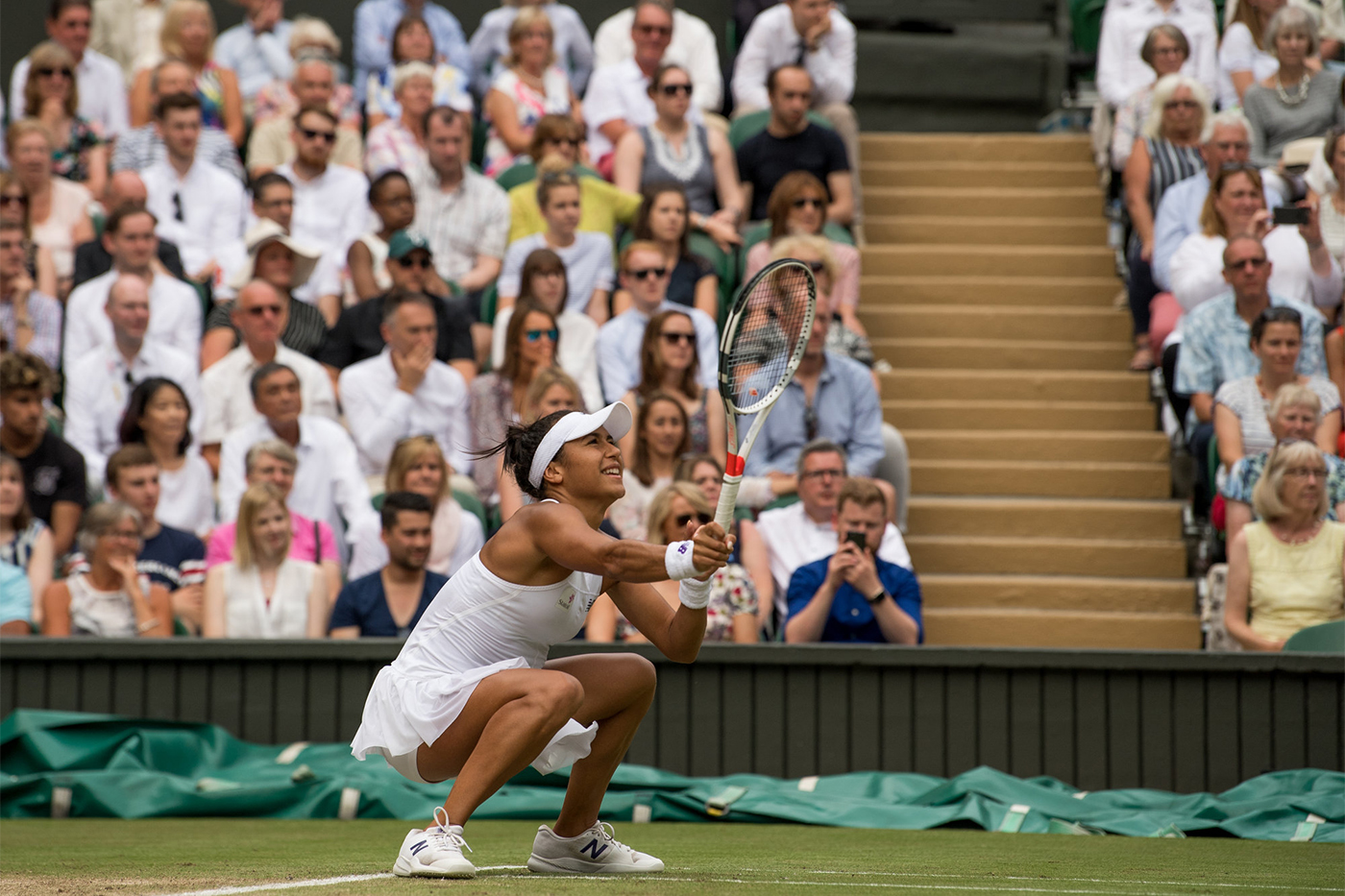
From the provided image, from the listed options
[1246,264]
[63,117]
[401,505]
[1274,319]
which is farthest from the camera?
[63,117]

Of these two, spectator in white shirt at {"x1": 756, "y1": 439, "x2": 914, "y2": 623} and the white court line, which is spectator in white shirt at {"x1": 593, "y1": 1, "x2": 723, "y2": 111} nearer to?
spectator in white shirt at {"x1": 756, "y1": 439, "x2": 914, "y2": 623}

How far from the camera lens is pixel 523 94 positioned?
37.2ft

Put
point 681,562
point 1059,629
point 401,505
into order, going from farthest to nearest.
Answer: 1. point 1059,629
2. point 401,505
3. point 681,562

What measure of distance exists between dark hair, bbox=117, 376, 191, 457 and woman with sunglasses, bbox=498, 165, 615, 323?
1.93m

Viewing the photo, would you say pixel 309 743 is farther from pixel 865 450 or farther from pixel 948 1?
pixel 948 1

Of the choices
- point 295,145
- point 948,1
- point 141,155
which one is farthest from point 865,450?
point 948,1

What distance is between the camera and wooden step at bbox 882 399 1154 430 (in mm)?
10070

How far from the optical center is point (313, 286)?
33.3 feet

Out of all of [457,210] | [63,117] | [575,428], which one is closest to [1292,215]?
[457,210]

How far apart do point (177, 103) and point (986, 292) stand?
16.7 ft

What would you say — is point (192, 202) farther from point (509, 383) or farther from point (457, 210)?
point (509, 383)

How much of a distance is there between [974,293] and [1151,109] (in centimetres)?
154

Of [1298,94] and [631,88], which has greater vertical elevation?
[631,88]

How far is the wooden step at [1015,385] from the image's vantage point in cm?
1027
